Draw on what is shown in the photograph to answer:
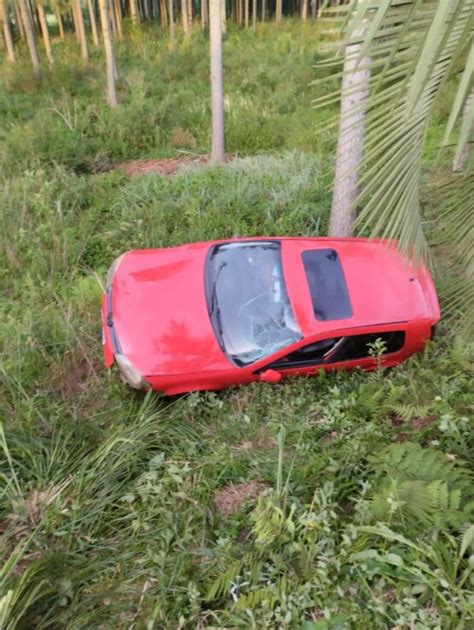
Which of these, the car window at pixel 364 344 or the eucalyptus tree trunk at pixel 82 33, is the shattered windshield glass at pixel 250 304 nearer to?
the car window at pixel 364 344

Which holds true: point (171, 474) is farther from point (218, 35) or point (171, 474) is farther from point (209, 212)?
point (218, 35)

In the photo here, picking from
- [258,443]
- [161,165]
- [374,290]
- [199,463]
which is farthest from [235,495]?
[161,165]

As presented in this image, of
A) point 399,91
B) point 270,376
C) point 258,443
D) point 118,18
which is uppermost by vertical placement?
point 399,91

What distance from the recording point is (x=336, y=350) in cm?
391

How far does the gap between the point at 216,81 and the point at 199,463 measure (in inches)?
233

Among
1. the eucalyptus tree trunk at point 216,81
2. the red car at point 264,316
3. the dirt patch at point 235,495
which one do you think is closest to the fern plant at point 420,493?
the dirt patch at point 235,495

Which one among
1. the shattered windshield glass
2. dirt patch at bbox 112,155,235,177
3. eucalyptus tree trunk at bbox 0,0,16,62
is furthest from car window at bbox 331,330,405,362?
eucalyptus tree trunk at bbox 0,0,16,62

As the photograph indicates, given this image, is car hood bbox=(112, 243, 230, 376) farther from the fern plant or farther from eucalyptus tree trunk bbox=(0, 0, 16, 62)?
eucalyptus tree trunk bbox=(0, 0, 16, 62)

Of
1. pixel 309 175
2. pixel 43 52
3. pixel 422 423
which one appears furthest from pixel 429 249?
pixel 43 52

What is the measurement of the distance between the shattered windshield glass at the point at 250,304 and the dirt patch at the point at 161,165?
3667mm

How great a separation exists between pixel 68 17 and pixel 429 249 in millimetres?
18673

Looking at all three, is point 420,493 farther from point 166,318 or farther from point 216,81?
point 216,81

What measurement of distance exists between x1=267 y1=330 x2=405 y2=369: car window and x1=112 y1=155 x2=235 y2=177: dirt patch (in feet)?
14.7

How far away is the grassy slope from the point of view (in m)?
2.37
